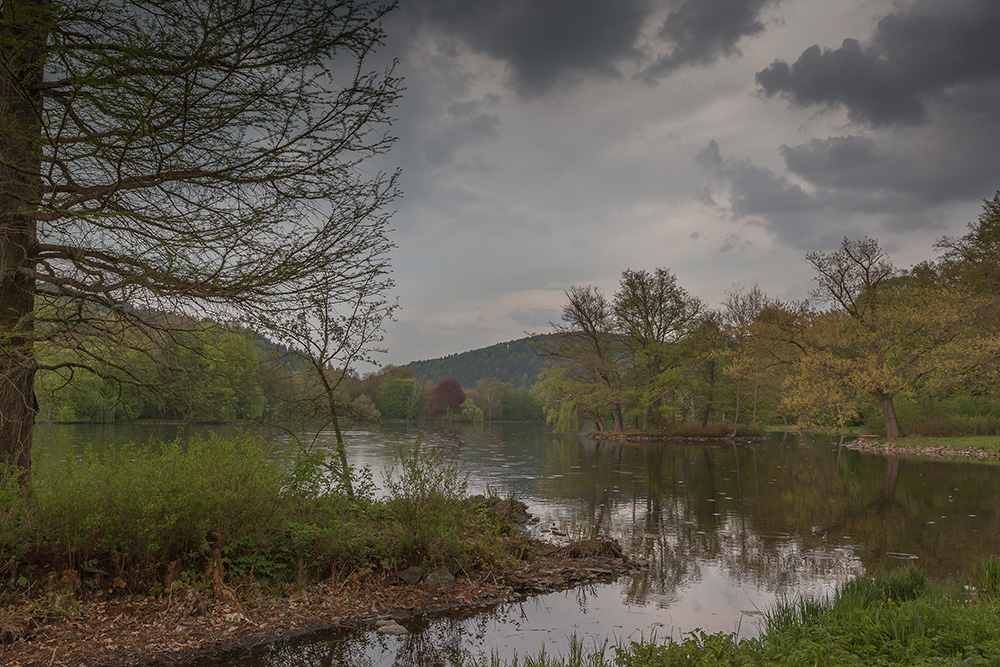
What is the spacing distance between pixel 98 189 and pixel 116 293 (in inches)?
41.0

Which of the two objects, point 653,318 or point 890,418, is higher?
point 653,318

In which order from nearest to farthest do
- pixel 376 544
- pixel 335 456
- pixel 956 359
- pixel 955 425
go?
pixel 376 544
pixel 335 456
pixel 956 359
pixel 955 425

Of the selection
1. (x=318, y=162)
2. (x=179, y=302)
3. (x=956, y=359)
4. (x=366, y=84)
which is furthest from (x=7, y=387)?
(x=956, y=359)

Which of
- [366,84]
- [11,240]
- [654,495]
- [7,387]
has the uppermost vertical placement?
[366,84]

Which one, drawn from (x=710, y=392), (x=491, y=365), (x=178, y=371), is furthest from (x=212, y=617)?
(x=491, y=365)

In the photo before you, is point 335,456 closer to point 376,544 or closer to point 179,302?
point 376,544

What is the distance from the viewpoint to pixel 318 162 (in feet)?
19.9

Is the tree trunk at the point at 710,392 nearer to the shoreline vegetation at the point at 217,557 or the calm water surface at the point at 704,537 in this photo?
the calm water surface at the point at 704,537

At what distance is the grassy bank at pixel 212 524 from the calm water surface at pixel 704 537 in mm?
806

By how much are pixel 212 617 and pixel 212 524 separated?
1004 millimetres

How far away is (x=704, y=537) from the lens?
10719mm

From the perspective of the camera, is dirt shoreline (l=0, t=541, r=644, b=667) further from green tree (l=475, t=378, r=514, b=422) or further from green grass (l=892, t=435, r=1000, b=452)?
green tree (l=475, t=378, r=514, b=422)

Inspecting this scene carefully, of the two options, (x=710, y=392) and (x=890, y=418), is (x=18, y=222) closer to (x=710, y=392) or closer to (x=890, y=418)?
(x=890, y=418)

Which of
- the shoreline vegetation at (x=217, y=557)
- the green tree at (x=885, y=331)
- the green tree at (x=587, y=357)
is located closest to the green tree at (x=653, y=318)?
the green tree at (x=587, y=357)
